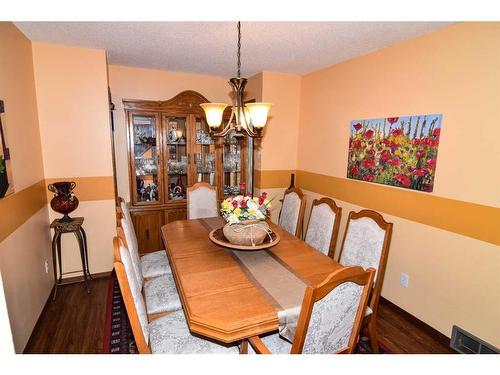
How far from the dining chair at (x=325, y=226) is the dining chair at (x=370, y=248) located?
0.43ft

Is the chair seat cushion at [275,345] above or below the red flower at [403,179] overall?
below

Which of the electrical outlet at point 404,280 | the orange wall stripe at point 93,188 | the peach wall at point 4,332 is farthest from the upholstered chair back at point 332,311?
the orange wall stripe at point 93,188

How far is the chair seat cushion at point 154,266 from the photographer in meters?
2.19

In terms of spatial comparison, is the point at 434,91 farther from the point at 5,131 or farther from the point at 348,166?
the point at 5,131

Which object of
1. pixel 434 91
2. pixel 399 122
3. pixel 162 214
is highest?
pixel 434 91

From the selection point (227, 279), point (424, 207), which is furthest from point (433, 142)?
point (227, 279)

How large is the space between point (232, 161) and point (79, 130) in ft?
5.77

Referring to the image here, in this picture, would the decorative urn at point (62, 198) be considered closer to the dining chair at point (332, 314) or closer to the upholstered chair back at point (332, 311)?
the dining chair at point (332, 314)

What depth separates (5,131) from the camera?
1.84 m

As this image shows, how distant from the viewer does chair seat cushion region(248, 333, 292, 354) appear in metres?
1.40

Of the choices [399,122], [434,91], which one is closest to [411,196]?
[399,122]

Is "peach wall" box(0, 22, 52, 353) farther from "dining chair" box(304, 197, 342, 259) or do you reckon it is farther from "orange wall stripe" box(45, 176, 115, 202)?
"dining chair" box(304, 197, 342, 259)
